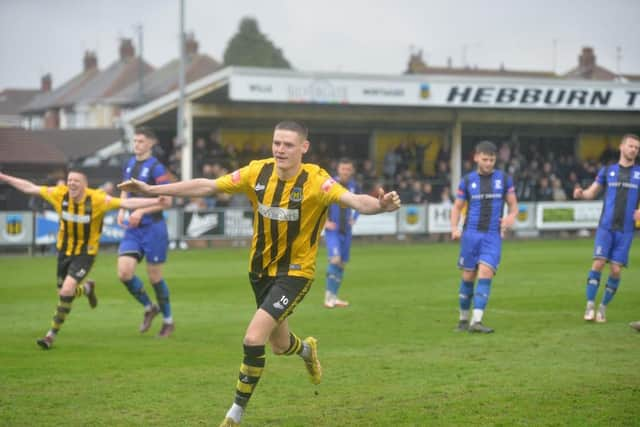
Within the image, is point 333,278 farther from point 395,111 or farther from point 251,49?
point 251,49

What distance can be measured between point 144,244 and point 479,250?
4343 millimetres

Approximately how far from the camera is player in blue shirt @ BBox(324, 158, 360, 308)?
635 inches

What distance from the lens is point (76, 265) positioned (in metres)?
12.0

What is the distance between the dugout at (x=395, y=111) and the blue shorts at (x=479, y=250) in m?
20.6

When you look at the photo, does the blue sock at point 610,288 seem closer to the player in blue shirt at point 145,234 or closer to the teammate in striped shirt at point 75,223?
the player in blue shirt at point 145,234

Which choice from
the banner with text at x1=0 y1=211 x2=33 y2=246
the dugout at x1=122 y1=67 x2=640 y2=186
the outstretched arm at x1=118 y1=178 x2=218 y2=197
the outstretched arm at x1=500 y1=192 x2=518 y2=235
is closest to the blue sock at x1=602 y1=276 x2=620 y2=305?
the outstretched arm at x1=500 y1=192 x2=518 y2=235

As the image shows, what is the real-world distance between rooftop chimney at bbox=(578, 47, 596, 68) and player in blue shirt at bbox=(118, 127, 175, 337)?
6072cm

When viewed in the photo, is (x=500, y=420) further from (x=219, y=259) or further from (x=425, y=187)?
(x=425, y=187)

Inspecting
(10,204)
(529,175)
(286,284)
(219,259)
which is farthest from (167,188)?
(529,175)

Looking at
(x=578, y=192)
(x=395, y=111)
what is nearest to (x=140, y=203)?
(x=578, y=192)

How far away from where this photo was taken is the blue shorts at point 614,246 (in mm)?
13445

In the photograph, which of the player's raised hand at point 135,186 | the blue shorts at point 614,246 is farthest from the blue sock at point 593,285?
the player's raised hand at point 135,186

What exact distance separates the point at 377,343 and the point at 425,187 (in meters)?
22.4

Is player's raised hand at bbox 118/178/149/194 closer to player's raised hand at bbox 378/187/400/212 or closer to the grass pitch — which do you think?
the grass pitch
